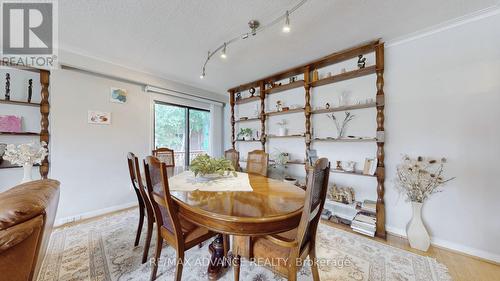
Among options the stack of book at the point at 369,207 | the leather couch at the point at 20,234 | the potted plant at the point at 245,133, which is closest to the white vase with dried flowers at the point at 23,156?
the leather couch at the point at 20,234

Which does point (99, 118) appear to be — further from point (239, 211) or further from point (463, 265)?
point (463, 265)

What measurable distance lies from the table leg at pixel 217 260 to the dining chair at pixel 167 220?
25cm

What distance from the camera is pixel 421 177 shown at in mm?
1953

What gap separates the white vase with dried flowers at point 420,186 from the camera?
6.18ft

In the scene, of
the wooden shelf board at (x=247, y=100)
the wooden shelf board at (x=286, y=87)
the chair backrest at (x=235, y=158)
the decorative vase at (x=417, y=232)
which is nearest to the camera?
the decorative vase at (x=417, y=232)

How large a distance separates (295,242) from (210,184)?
927 mm

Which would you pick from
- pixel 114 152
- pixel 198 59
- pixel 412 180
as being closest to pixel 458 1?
pixel 412 180

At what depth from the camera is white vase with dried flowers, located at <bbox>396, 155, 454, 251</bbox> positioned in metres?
1.88

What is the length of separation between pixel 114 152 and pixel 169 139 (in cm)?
101

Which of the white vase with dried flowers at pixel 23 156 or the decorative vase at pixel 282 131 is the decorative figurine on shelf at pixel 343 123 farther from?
the white vase with dried flowers at pixel 23 156

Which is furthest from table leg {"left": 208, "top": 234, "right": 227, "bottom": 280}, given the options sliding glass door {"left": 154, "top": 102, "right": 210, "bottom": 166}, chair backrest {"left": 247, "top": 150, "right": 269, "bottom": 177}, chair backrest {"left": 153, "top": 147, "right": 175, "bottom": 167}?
sliding glass door {"left": 154, "top": 102, "right": 210, "bottom": 166}

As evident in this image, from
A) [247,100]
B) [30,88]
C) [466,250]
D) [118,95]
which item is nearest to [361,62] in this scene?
[247,100]

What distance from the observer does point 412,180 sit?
196 centimetres

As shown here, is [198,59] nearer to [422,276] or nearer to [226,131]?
[226,131]
